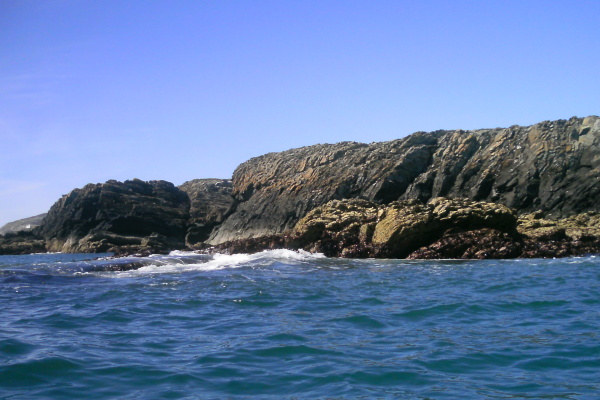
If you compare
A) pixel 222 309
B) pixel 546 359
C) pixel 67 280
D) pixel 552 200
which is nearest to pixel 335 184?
pixel 552 200

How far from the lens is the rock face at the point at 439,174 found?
28.1 m

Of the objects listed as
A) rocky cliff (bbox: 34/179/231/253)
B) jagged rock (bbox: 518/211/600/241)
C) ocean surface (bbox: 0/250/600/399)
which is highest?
rocky cliff (bbox: 34/179/231/253)

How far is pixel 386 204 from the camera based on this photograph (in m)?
31.3

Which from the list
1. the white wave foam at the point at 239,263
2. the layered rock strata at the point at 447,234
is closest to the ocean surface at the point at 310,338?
the white wave foam at the point at 239,263

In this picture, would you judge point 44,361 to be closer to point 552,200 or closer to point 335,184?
point 552,200

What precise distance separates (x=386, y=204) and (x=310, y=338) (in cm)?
2399

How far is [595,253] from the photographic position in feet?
64.0

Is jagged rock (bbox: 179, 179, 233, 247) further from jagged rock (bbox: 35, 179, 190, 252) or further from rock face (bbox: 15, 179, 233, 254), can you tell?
jagged rock (bbox: 35, 179, 190, 252)

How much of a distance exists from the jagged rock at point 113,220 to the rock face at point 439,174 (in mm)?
6110

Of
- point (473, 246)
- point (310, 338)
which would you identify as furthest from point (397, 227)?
point (310, 338)

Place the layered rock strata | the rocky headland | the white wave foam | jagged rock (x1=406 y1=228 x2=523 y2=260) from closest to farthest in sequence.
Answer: the white wave foam → jagged rock (x1=406 y1=228 x2=523 y2=260) → the layered rock strata → the rocky headland

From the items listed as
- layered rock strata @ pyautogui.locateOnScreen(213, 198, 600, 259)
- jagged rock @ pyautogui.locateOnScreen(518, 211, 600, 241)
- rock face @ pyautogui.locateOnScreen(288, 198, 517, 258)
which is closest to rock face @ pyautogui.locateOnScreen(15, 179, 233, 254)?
rock face @ pyautogui.locateOnScreen(288, 198, 517, 258)

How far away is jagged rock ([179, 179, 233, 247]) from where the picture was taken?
43.8 metres

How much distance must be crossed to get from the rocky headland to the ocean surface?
21.3 ft
